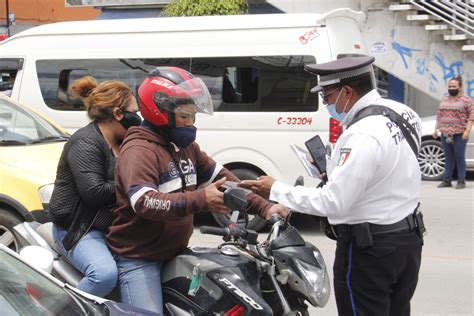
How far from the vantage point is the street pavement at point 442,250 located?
575cm

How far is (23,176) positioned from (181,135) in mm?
3021

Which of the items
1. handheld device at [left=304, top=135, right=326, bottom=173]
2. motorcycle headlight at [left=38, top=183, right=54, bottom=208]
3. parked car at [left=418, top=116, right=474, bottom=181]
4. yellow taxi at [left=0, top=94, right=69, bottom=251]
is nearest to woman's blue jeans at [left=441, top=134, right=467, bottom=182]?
parked car at [left=418, top=116, right=474, bottom=181]

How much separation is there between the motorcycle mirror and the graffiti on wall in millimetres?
13461

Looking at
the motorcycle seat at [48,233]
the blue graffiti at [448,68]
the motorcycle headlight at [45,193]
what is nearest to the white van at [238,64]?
the motorcycle headlight at [45,193]

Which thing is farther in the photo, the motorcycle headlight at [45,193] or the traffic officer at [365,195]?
the motorcycle headlight at [45,193]

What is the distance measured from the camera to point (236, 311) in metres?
2.93

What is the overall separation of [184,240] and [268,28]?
519 centimetres

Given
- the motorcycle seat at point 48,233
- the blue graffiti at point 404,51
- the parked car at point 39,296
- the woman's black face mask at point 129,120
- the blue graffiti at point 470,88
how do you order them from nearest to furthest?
1. the parked car at point 39,296
2. the motorcycle seat at point 48,233
3. the woman's black face mask at point 129,120
4. the blue graffiti at point 470,88
5. the blue graffiti at point 404,51

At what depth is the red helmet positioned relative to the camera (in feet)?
10.1

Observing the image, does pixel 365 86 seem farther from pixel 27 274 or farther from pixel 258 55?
pixel 258 55

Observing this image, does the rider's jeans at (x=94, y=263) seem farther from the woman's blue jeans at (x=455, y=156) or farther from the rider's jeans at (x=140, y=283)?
the woman's blue jeans at (x=455, y=156)

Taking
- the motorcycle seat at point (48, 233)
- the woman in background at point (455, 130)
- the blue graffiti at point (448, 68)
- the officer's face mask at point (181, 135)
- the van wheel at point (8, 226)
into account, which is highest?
the officer's face mask at point (181, 135)

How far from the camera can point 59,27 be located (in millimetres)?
9016

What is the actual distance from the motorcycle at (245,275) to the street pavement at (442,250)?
8.51ft
